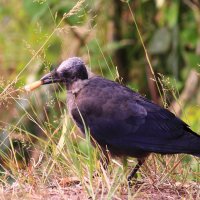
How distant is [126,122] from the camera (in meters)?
5.39

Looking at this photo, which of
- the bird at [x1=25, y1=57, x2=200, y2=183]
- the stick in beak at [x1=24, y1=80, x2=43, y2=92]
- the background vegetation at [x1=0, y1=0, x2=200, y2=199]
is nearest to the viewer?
the bird at [x1=25, y1=57, x2=200, y2=183]

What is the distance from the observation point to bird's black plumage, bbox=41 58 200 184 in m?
5.27

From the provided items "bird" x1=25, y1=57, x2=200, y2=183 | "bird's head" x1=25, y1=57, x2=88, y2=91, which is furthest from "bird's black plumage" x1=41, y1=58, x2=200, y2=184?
"bird's head" x1=25, y1=57, x2=88, y2=91

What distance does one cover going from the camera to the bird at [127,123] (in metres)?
5.27

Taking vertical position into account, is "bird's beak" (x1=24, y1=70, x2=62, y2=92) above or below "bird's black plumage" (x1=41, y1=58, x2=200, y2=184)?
above

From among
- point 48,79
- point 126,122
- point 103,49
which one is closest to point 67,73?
point 48,79

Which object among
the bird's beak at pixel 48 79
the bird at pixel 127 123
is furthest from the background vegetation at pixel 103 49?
the bird's beak at pixel 48 79

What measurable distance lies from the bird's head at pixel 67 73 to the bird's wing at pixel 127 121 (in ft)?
0.96

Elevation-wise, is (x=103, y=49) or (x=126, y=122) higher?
(x=126, y=122)

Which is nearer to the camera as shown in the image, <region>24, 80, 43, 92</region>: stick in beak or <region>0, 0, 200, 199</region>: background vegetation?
<region>24, 80, 43, 92</region>: stick in beak

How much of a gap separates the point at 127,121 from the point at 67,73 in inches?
26.0

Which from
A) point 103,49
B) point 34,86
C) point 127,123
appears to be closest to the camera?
point 127,123

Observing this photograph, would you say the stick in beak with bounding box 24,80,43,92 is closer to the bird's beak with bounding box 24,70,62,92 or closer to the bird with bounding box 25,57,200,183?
the bird's beak with bounding box 24,70,62,92

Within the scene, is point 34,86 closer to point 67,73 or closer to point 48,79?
point 48,79
